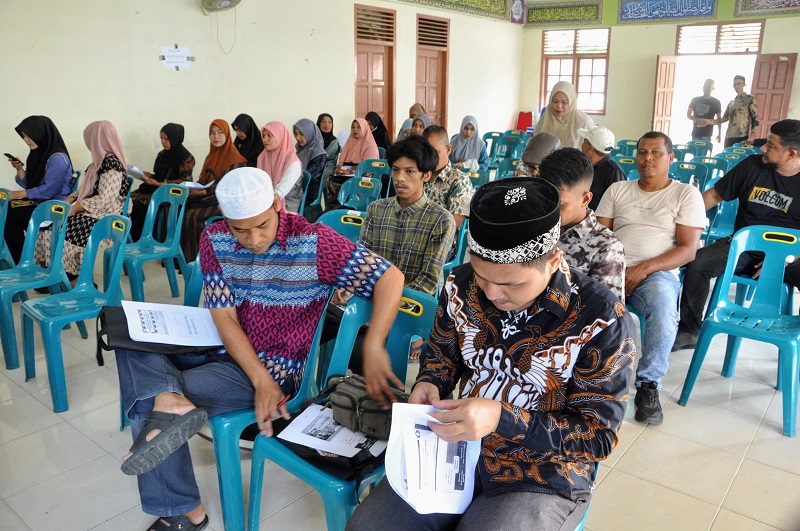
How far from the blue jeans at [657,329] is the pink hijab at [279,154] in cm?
312

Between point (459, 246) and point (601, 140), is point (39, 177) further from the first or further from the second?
point (601, 140)

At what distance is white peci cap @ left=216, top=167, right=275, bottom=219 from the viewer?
1.58 m

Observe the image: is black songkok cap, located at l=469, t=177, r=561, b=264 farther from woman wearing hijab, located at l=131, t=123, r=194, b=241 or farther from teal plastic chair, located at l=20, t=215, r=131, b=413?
woman wearing hijab, located at l=131, t=123, r=194, b=241

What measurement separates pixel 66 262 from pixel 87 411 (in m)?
1.55

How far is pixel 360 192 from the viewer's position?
4.28 m

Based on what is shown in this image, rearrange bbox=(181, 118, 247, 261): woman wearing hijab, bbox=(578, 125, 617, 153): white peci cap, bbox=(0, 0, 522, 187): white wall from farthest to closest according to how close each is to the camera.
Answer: bbox=(0, 0, 522, 187): white wall < bbox=(181, 118, 247, 261): woman wearing hijab < bbox=(578, 125, 617, 153): white peci cap

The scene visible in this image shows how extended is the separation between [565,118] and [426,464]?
14.5ft

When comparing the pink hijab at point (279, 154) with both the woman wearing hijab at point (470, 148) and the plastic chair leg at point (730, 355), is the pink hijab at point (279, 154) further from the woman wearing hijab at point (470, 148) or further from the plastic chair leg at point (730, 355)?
the plastic chair leg at point (730, 355)

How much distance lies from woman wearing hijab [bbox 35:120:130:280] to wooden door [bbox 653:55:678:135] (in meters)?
9.08

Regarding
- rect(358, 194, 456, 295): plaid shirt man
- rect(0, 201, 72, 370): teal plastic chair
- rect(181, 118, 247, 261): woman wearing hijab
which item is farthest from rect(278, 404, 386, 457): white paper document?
rect(181, 118, 247, 261): woman wearing hijab

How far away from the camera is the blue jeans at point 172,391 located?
1.58m

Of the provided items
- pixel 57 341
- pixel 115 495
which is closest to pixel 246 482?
pixel 115 495

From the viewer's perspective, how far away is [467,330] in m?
1.31

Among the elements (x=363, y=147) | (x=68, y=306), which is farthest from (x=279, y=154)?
(x=68, y=306)
